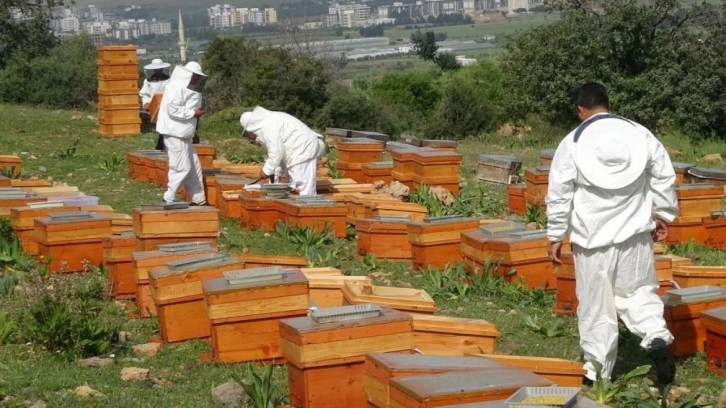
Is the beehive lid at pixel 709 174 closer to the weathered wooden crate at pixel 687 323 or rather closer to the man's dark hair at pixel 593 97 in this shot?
the weathered wooden crate at pixel 687 323

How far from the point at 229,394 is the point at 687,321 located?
3123 mm

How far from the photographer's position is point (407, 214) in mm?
12531

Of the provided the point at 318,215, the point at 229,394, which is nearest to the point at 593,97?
the point at 229,394

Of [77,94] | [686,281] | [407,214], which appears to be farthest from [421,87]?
[686,281]

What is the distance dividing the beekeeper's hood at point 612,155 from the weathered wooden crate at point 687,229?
537cm

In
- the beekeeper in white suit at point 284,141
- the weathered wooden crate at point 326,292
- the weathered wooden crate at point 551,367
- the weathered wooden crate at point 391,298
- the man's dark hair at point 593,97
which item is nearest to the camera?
the weathered wooden crate at point 551,367

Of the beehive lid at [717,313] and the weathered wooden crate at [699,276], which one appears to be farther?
the weathered wooden crate at [699,276]

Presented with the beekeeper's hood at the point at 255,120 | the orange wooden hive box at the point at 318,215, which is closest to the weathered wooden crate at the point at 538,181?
the orange wooden hive box at the point at 318,215

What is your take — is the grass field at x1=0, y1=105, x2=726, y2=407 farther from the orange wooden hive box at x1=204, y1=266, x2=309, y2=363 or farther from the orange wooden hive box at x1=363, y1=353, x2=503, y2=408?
the orange wooden hive box at x1=363, y1=353, x2=503, y2=408

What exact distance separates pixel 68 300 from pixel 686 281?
186 inches

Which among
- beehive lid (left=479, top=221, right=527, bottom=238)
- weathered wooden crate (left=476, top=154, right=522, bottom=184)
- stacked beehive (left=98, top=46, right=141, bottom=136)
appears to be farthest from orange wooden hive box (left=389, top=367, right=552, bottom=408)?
stacked beehive (left=98, top=46, right=141, bottom=136)

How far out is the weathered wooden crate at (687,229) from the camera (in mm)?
11797

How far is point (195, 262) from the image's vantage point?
795 centimetres

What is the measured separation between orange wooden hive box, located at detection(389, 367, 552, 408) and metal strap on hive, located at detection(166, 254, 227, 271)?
288 cm
